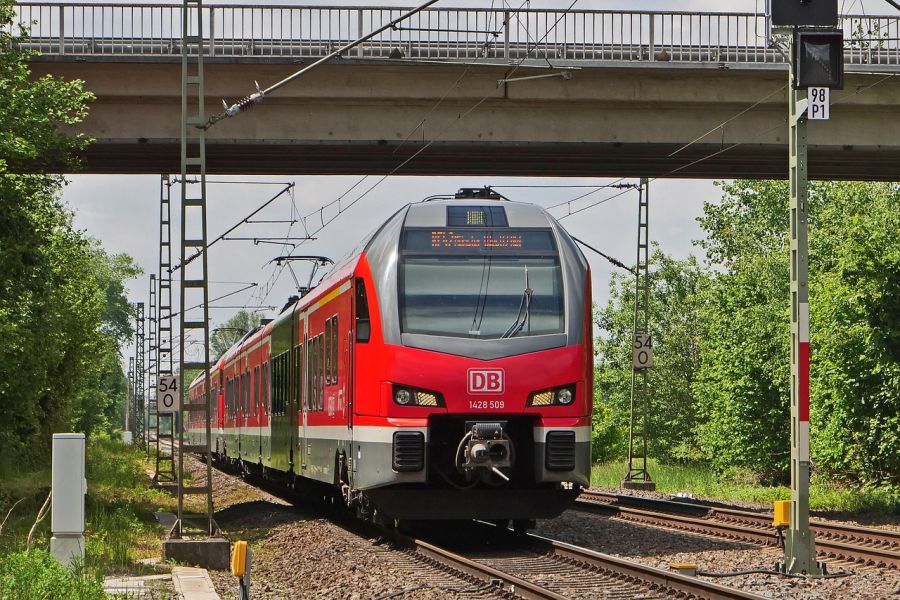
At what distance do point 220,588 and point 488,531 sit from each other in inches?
216

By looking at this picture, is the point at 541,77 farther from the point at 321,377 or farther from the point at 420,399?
the point at 420,399

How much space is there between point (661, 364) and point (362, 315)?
139ft

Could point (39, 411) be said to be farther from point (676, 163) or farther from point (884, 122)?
point (884, 122)

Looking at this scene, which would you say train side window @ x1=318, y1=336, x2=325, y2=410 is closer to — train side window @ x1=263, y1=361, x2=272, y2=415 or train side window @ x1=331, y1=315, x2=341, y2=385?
train side window @ x1=331, y1=315, x2=341, y2=385

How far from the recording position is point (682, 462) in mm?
55188

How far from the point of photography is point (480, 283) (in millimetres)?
14766

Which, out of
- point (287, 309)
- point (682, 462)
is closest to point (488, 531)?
point (287, 309)

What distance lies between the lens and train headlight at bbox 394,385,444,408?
14195 mm

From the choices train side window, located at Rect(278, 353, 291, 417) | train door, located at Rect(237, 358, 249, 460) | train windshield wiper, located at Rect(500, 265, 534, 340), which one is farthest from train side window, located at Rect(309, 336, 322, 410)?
train door, located at Rect(237, 358, 249, 460)

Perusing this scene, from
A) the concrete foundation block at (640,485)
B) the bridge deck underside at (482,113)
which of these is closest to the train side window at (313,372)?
the bridge deck underside at (482,113)

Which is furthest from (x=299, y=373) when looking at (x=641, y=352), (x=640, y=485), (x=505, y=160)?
(x=640, y=485)

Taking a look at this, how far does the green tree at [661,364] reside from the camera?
5428 cm

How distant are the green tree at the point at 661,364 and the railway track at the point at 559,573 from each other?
35.0 m

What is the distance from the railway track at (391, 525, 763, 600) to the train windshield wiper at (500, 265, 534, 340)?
7.50 feet
